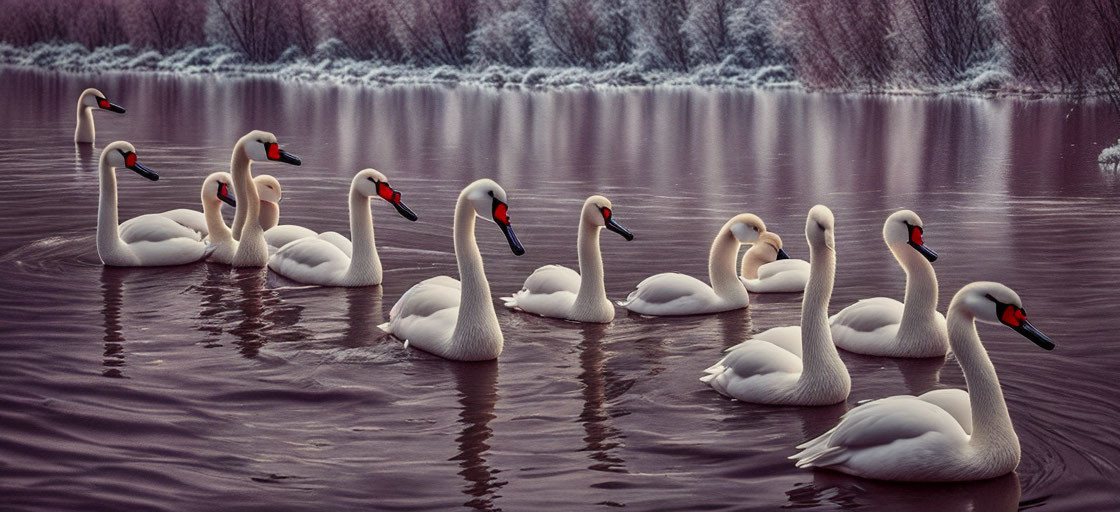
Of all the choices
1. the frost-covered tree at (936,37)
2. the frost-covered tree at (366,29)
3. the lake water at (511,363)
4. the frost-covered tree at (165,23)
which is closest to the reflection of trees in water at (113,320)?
the lake water at (511,363)

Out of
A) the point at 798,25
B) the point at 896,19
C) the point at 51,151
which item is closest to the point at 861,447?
the point at 51,151

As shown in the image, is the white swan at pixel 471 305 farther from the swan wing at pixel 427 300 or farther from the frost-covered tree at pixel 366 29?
the frost-covered tree at pixel 366 29

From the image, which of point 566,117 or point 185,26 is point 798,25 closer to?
point 566,117

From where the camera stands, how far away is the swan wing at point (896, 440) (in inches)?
225

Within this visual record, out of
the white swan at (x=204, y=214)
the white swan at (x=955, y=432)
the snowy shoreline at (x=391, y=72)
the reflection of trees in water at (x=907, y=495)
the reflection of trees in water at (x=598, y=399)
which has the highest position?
the snowy shoreline at (x=391, y=72)

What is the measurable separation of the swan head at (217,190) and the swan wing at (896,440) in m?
6.64

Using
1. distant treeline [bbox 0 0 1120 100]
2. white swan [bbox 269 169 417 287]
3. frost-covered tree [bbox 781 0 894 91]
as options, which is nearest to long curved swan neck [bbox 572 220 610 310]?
white swan [bbox 269 169 417 287]

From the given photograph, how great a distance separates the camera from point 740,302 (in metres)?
9.48

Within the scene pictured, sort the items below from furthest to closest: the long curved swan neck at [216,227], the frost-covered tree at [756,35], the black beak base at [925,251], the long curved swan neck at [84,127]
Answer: the frost-covered tree at [756,35] < the long curved swan neck at [84,127] < the long curved swan neck at [216,227] < the black beak base at [925,251]

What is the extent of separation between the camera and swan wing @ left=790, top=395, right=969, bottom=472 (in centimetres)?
573

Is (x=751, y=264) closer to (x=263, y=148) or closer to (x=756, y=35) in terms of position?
(x=263, y=148)

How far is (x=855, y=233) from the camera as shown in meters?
13.2

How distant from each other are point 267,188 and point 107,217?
1.40 metres

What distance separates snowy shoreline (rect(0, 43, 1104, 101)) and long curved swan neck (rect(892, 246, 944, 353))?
119 feet
